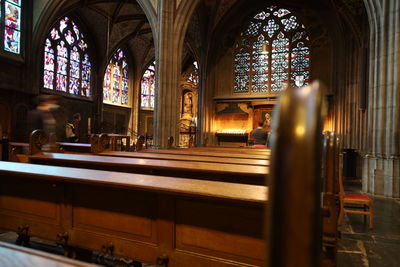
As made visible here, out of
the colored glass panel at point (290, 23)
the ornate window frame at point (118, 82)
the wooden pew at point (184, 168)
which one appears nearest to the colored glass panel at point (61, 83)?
the ornate window frame at point (118, 82)

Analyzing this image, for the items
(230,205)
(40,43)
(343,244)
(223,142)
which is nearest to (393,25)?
(343,244)

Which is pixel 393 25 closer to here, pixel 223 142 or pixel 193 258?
Answer: pixel 193 258

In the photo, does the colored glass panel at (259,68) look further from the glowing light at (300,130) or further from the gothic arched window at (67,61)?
the glowing light at (300,130)

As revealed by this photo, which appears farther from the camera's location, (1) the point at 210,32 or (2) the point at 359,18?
(1) the point at 210,32

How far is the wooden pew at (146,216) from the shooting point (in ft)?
5.16

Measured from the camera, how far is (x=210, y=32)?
48.0ft

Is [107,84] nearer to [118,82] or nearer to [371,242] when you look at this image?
[118,82]

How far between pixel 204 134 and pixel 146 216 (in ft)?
42.6

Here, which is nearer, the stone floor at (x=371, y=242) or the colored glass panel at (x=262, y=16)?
the stone floor at (x=371, y=242)

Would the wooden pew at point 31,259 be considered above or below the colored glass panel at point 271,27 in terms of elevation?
below

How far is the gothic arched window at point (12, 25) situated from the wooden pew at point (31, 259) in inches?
542

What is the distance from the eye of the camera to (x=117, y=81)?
1950 cm

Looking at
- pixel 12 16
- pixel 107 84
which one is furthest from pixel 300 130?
pixel 107 84

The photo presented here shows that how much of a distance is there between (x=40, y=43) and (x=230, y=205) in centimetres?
1427
